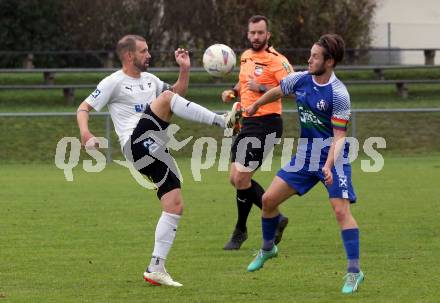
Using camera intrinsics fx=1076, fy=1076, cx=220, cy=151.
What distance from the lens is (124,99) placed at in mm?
8305

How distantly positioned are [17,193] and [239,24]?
1494cm

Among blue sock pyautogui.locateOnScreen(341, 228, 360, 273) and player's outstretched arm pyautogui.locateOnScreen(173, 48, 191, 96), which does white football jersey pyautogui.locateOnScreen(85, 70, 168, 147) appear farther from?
blue sock pyautogui.locateOnScreen(341, 228, 360, 273)

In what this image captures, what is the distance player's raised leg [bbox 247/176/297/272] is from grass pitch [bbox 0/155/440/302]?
118 mm

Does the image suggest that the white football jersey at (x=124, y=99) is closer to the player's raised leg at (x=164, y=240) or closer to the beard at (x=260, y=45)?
the player's raised leg at (x=164, y=240)

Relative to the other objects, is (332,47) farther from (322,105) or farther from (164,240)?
(164,240)

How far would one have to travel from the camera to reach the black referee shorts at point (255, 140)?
1031cm

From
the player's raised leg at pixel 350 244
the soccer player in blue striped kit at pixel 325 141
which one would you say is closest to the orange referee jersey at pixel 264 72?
the soccer player in blue striped kit at pixel 325 141

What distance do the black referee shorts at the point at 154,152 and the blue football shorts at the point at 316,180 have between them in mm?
841

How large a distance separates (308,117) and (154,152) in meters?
1.17

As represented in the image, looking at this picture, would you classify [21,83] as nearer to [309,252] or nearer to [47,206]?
[47,206]

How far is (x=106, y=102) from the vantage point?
8250mm

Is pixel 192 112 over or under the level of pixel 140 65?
under

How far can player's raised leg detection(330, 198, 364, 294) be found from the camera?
7484 mm

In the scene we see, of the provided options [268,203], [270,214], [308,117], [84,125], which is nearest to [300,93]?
[308,117]
